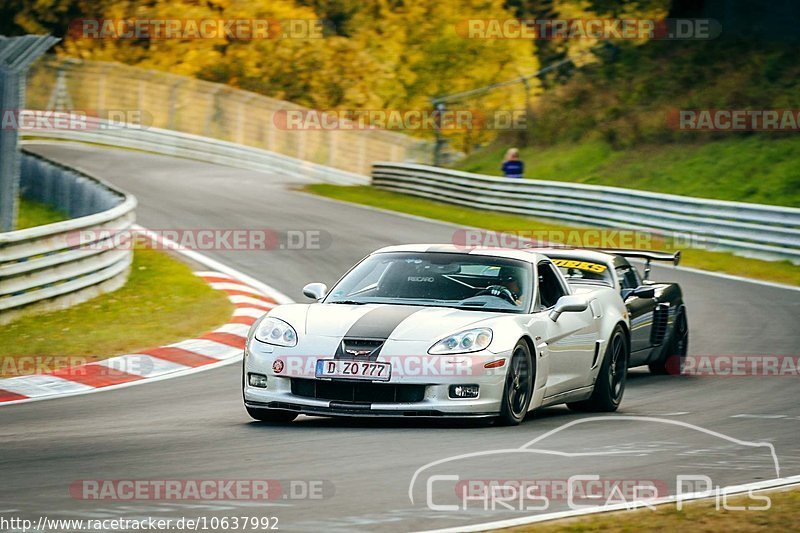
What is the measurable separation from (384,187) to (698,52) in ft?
29.6

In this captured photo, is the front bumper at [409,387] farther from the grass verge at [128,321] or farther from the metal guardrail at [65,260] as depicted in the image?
the metal guardrail at [65,260]

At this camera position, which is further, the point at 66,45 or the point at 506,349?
the point at 66,45

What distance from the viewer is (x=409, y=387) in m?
8.60

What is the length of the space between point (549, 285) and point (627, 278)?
3.39 m

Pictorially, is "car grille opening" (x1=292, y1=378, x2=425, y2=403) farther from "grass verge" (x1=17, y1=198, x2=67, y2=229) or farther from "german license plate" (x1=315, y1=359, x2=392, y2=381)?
"grass verge" (x1=17, y1=198, x2=67, y2=229)

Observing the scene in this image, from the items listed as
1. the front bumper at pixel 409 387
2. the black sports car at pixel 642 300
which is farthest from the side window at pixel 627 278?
the front bumper at pixel 409 387

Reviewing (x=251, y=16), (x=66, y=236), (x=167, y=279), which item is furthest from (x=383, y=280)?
(x=251, y=16)

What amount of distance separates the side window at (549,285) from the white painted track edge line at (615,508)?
3.25 metres

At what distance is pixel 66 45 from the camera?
53938 mm

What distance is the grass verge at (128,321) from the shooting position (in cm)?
1313

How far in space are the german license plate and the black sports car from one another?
3957 millimetres

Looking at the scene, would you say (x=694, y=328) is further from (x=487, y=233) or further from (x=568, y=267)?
(x=487, y=233)

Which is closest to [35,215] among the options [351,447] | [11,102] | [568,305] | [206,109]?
[11,102]

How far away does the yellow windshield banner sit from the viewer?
41.8 feet
